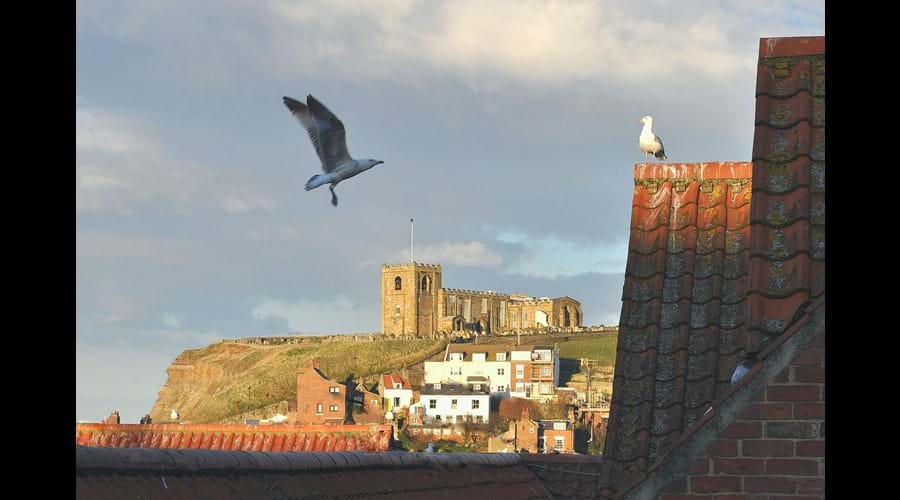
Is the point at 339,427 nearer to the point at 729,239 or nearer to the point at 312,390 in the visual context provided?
the point at 729,239

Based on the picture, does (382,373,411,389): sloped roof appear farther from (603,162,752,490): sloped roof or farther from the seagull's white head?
(603,162,752,490): sloped roof

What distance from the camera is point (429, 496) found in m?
10.9

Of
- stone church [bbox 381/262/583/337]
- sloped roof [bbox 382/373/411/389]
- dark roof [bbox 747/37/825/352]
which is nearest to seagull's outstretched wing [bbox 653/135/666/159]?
dark roof [bbox 747/37/825/352]

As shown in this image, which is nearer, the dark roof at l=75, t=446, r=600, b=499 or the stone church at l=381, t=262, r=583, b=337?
the dark roof at l=75, t=446, r=600, b=499

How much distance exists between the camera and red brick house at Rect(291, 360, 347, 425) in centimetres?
11712

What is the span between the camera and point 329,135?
1209 centimetres

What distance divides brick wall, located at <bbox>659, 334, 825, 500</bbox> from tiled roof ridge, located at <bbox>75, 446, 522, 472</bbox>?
8.56 ft

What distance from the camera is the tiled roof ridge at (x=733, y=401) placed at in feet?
18.0

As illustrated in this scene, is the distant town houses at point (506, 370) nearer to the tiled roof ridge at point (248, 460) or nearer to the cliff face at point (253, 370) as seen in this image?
the cliff face at point (253, 370)

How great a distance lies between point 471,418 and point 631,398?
111 metres

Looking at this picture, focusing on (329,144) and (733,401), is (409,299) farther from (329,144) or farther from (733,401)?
(733,401)

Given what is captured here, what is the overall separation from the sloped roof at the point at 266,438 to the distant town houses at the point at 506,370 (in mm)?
104945
